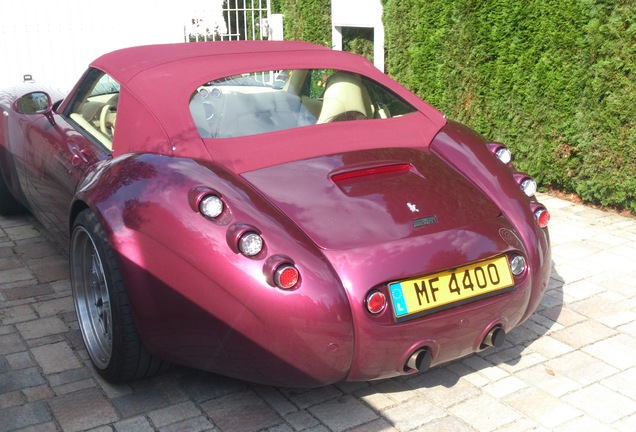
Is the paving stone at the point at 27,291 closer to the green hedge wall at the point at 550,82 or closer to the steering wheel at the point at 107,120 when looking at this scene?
the steering wheel at the point at 107,120

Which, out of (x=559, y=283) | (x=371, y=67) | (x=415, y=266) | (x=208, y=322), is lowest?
(x=559, y=283)

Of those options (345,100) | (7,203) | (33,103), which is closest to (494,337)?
(345,100)

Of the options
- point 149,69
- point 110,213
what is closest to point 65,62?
point 149,69

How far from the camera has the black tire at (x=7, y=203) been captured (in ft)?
20.6

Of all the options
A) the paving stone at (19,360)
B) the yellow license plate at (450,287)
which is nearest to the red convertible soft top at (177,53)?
the paving stone at (19,360)

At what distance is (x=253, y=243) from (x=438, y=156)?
52.3 inches

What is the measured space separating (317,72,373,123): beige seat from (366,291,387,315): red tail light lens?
1.35 meters

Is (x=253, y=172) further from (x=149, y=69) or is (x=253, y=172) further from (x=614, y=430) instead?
(x=614, y=430)

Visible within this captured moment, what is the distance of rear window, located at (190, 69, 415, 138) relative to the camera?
396 cm

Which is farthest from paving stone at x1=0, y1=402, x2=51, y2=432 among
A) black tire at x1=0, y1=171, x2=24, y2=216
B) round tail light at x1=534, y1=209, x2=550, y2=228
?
black tire at x1=0, y1=171, x2=24, y2=216

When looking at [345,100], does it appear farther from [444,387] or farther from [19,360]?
[19,360]

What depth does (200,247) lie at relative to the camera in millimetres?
3197

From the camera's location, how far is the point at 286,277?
3.08 meters

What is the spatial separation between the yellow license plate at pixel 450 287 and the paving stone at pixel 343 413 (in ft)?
1.87
